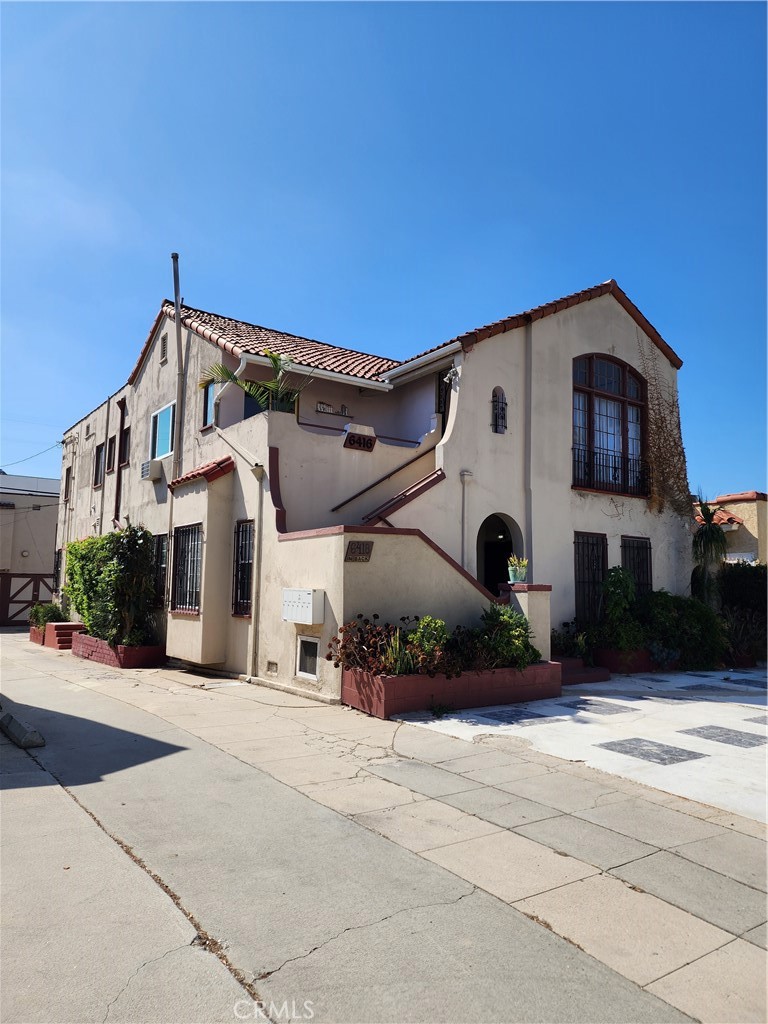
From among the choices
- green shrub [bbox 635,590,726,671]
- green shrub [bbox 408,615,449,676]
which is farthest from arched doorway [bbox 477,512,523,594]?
green shrub [bbox 408,615,449,676]

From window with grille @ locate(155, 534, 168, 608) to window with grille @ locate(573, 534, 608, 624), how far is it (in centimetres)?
940

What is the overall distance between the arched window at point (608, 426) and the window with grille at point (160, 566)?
9683mm

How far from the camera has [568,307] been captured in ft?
54.6

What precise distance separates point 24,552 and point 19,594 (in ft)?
7.25

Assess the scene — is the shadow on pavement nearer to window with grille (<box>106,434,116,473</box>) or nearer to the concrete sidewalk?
the concrete sidewalk

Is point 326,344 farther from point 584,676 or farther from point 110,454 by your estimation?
point 584,676

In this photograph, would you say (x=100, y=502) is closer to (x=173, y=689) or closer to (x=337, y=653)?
(x=173, y=689)

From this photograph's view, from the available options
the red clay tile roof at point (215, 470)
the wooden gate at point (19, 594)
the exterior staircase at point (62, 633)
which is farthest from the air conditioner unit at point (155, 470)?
the wooden gate at point (19, 594)

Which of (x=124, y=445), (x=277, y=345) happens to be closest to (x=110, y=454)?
(x=124, y=445)

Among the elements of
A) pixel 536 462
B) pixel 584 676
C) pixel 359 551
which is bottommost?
pixel 584 676

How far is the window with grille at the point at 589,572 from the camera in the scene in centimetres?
1589

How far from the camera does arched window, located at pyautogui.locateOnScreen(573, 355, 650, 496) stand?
16.8m

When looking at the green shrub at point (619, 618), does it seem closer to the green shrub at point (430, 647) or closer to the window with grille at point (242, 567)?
the green shrub at point (430, 647)

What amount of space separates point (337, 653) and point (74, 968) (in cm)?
708
